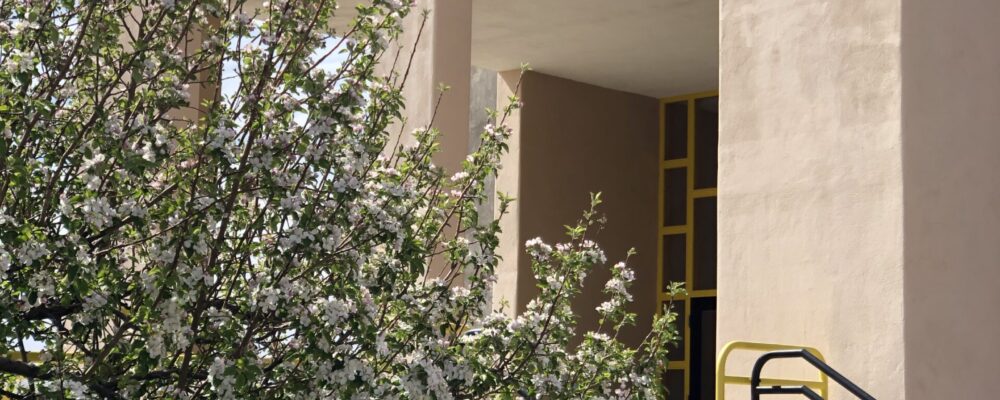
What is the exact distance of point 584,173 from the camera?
1588 centimetres

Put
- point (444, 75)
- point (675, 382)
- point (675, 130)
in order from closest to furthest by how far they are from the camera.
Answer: point (444, 75)
point (675, 382)
point (675, 130)

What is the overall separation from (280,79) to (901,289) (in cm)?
414

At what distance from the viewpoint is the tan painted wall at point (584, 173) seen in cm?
1533

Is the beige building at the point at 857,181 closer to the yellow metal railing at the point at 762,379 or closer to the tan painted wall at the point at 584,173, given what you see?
the yellow metal railing at the point at 762,379

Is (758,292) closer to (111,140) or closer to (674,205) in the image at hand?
(111,140)

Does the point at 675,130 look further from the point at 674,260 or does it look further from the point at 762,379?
the point at 762,379

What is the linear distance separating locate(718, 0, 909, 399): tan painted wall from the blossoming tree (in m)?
3.09

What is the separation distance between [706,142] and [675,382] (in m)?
2.83

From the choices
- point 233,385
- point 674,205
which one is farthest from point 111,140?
point 674,205

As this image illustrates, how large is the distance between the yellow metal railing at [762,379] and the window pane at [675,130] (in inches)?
316

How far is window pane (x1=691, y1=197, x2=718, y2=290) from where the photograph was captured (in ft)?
51.2

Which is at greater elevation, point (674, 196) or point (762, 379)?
point (674, 196)

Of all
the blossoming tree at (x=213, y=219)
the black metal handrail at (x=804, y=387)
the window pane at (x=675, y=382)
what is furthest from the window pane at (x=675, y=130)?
the blossoming tree at (x=213, y=219)

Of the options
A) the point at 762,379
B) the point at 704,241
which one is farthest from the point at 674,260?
the point at 762,379
